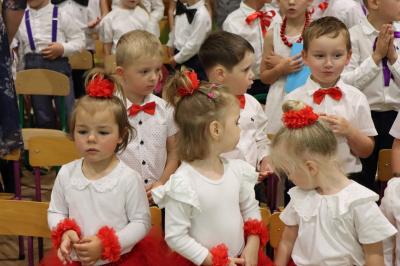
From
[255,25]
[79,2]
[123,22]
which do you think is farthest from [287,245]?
[79,2]

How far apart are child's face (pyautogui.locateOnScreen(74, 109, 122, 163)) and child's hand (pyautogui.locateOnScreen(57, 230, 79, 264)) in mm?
279

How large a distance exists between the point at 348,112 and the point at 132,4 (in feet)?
9.47

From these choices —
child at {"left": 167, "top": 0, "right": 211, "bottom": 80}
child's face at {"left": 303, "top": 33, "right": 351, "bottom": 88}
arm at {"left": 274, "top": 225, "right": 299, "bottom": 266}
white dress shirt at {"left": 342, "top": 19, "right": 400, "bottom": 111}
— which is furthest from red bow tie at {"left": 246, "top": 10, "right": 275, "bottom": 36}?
arm at {"left": 274, "top": 225, "right": 299, "bottom": 266}

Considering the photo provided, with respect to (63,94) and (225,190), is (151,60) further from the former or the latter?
(63,94)

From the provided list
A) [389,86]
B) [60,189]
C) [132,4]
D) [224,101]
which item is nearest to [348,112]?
[389,86]

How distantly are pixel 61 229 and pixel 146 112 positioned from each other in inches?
28.1

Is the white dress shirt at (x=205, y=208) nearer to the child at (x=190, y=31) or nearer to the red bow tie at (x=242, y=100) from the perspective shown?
the red bow tie at (x=242, y=100)

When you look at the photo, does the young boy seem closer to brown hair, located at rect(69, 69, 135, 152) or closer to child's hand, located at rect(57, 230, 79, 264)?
brown hair, located at rect(69, 69, 135, 152)

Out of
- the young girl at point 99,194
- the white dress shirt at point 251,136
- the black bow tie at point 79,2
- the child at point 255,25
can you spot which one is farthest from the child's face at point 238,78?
the black bow tie at point 79,2

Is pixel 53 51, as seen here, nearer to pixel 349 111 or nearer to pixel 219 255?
pixel 349 111

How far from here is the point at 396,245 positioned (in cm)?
229

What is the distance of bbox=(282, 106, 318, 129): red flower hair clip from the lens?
2086mm

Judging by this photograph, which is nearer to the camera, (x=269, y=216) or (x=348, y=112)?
(x=269, y=216)

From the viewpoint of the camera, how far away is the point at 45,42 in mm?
4516
